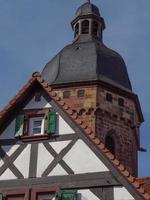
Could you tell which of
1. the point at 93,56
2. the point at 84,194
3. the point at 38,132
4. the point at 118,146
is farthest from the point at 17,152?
the point at 93,56

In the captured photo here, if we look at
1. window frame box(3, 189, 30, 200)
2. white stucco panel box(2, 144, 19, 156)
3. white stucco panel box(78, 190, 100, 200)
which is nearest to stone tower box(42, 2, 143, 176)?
white stucco panel box(2, 144, 19, 156)

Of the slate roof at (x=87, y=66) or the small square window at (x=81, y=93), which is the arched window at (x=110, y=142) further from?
the slate roof at (x=87, y=66)

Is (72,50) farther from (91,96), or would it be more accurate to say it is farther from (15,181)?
(15,181)

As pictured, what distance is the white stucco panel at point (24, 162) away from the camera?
45.2ft

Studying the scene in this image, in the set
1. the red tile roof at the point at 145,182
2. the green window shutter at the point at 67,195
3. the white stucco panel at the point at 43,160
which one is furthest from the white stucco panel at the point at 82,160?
the red tile roof at the point at 145,182

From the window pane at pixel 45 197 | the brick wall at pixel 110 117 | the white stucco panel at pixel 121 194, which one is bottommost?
the white stucco panel at pixel 121 194

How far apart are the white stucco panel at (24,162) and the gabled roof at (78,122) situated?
0.84m

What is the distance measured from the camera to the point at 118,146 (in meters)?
21.5

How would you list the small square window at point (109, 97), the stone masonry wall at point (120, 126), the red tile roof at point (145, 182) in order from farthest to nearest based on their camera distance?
1. the small square window at point (109, 97)
2. the stone masonry wall at point (120, 126)
3. the red tile roof at point (145, 182)

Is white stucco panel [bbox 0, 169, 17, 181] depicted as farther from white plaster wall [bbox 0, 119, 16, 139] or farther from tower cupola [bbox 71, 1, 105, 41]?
tower cupola [bbox 71, 1, 105, 41]

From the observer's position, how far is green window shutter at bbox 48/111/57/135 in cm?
1399

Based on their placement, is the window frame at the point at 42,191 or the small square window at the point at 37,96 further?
the small square window at the point at 37,96

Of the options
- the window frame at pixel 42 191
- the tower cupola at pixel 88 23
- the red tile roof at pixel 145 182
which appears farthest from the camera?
the tower cupola at pixel 88 23

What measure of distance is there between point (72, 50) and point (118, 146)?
3902 mm
